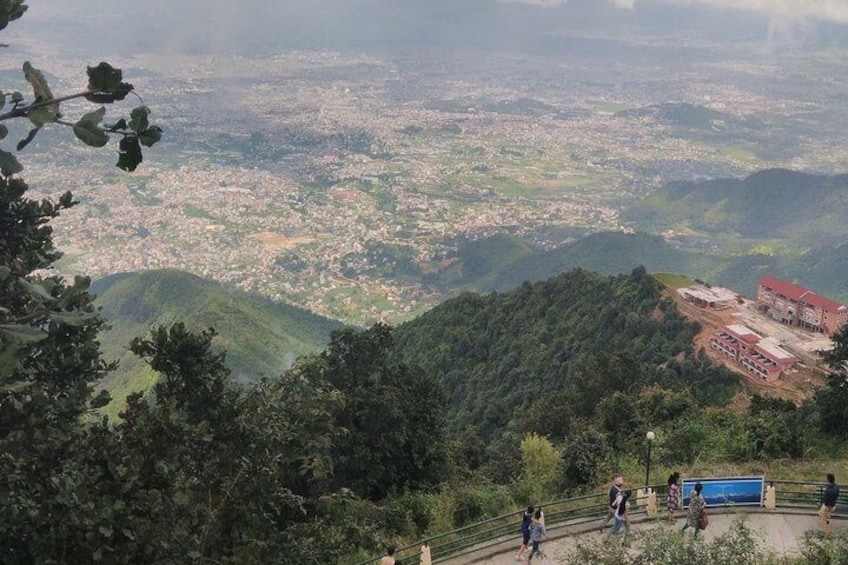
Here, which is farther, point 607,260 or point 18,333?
point 607,260

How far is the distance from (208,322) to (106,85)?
4136cm

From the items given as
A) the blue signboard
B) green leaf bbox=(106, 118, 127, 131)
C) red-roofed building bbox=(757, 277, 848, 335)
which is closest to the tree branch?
green leaf bbox=(106, 118, 127, 131)

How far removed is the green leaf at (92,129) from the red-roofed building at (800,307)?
3064cm

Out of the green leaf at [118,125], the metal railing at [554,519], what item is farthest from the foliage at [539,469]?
the green leaf at [118,125]

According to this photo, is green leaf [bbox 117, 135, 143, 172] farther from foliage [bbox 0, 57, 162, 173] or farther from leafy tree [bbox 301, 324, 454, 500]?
leafy tree [bbox 301, 324, 454, 500]

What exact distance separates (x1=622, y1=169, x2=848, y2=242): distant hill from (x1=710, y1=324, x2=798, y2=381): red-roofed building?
242ft

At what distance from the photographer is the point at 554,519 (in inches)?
347

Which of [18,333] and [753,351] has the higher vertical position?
[18,333]

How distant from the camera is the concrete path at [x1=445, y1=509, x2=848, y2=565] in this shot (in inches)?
320

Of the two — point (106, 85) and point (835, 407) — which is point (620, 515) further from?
point (106, 85)

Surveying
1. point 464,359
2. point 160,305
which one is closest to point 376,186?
point 160,305

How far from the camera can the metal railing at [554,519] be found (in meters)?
8.24

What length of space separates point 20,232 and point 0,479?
4.07 meters

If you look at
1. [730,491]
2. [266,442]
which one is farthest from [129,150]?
[730,491]
